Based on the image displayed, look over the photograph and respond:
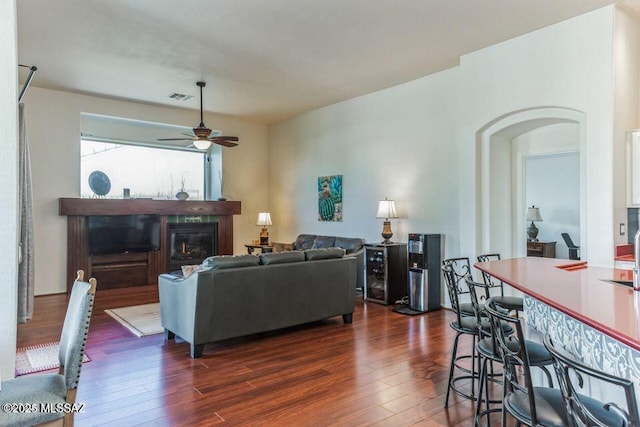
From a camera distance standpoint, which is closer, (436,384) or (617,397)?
(617,397)

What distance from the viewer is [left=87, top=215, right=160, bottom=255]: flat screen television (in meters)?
7.05

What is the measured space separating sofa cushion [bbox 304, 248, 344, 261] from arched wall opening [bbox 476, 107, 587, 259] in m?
1.77

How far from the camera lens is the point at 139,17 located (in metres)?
4.12

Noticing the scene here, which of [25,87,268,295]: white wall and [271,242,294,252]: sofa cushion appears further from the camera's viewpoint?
[271,242,294,252]: sofa cushion

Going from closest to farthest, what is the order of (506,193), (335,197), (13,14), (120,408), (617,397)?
(617,397) → (13,14) → (120,408) → (506,193) → (335,197)

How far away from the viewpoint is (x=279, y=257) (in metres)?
4.45

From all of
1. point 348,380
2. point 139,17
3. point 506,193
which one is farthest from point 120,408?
point 506,193

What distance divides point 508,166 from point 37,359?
18.7ft

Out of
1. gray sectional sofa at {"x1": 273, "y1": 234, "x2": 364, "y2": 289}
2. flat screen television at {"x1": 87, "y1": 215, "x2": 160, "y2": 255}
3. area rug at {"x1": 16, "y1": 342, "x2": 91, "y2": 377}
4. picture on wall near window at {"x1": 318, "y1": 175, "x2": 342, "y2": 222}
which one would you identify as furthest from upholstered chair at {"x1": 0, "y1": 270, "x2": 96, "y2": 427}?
picture on wall near window at {"x1": 318, "y1": 175, "x2": 342, "y2": 222}

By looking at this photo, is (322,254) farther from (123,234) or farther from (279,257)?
(123,234)

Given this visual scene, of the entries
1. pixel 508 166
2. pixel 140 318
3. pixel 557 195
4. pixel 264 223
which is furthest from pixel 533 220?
pixel 140 318

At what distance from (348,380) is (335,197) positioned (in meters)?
4.71

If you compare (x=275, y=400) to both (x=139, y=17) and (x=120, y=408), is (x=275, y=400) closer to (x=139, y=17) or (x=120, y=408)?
(x=120, y=408)

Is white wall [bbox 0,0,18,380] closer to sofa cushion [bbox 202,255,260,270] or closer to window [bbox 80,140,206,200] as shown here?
sofa cushion [bbox 202,255,260,270]
